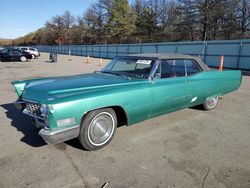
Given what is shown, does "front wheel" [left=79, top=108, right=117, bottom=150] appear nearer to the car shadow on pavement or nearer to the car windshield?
the car shadow on pavement

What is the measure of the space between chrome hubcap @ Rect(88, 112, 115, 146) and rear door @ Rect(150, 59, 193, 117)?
884mm

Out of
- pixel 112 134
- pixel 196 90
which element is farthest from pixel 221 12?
pixel 112 134

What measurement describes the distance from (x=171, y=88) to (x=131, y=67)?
101cm

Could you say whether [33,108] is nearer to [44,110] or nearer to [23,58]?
[44,110]

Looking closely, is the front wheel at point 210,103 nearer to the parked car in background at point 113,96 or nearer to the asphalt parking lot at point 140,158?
the parked car in background at point 113,96

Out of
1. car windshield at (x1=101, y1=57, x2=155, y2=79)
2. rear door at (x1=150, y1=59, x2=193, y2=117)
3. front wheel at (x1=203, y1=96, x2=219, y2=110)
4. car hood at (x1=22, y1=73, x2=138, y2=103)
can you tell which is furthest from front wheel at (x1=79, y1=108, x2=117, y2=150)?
front wheel at (x1=203, y1=96, x2=219, y2=110)

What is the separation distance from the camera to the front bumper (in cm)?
278

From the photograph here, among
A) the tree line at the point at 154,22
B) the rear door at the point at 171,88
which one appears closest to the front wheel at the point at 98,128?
the rear door at the point at 171,88

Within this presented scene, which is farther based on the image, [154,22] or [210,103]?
[154,22]

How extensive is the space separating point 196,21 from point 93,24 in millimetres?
34535

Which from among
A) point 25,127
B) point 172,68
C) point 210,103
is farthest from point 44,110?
point 210,103

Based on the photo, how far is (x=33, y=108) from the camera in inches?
126

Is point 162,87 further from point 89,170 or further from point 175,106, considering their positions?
point 89,170

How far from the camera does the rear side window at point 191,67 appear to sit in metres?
4.68
